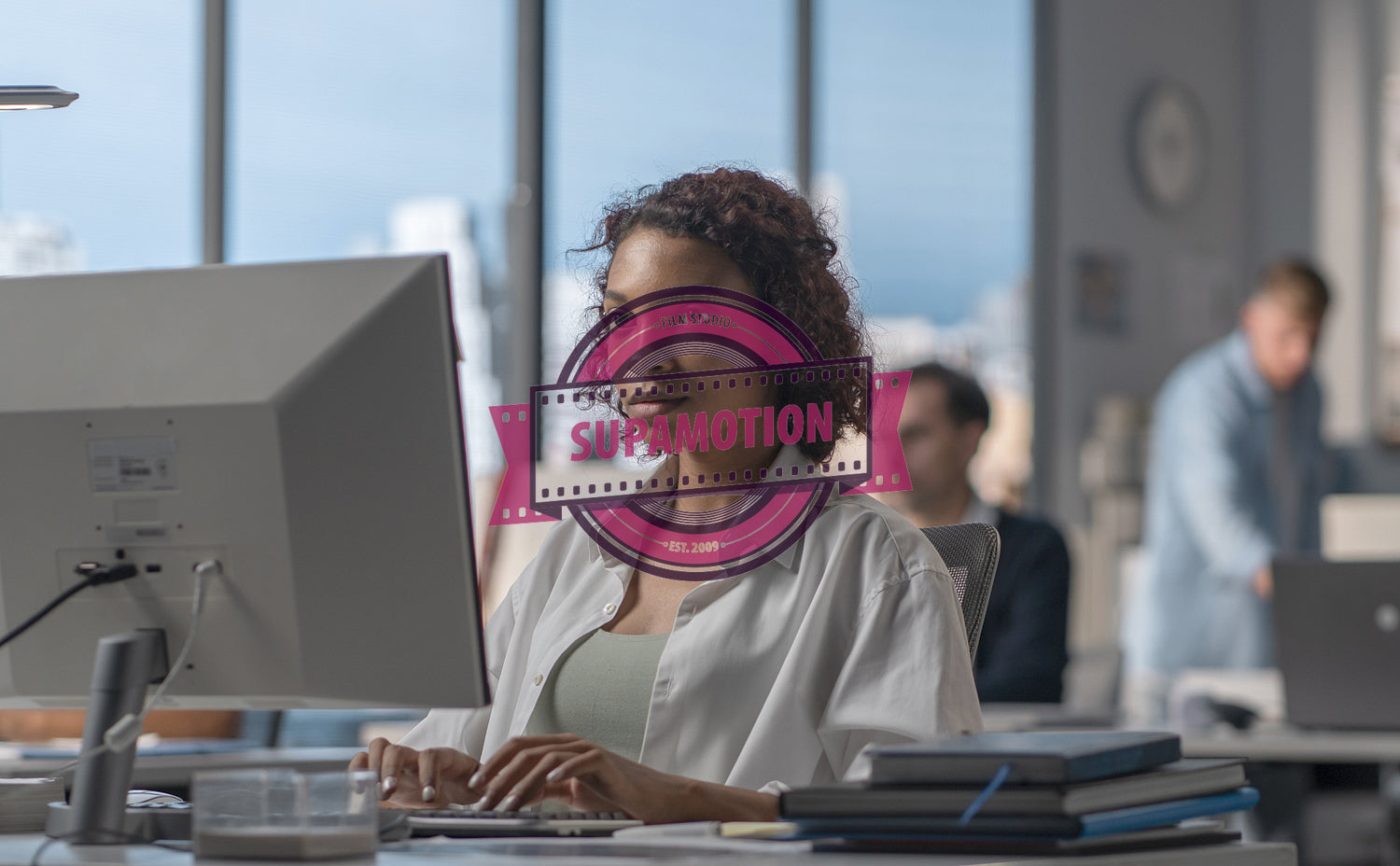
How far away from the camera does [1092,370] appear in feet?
19.8

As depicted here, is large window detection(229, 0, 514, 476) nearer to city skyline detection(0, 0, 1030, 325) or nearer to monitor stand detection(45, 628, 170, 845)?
city skyline detection(0, 0, 1030, 325)

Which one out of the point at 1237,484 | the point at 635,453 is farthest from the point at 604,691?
the point at 1237,484

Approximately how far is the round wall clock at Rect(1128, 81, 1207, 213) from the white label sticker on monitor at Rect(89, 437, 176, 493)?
552 cm

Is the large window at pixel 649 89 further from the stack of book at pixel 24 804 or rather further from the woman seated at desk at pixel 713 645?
the stack of book at pixel 24 804

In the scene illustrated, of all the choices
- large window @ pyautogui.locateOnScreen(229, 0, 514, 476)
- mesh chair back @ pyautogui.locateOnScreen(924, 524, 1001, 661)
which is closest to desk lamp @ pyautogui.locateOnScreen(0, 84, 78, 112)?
mesh chair back @ pyautogui.locateOnScreen(924, 524, 1001, 661)

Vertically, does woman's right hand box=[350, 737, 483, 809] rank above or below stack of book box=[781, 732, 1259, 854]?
below

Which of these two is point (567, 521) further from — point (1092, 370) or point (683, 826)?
point (1092, 370)

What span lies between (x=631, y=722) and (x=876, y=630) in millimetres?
250

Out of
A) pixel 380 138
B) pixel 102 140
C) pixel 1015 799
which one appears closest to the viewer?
pixel 1015 799

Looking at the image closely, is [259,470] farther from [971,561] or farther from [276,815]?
[971,561]

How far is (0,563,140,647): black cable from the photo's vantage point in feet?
4.02

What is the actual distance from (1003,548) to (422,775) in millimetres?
1858

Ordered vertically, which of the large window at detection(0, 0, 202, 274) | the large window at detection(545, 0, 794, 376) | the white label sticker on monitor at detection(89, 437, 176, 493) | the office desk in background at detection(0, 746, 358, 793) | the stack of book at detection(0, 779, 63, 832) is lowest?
the office desk in background at detection(0, 746, 358, 793)

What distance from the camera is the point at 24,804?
132 centimetres
